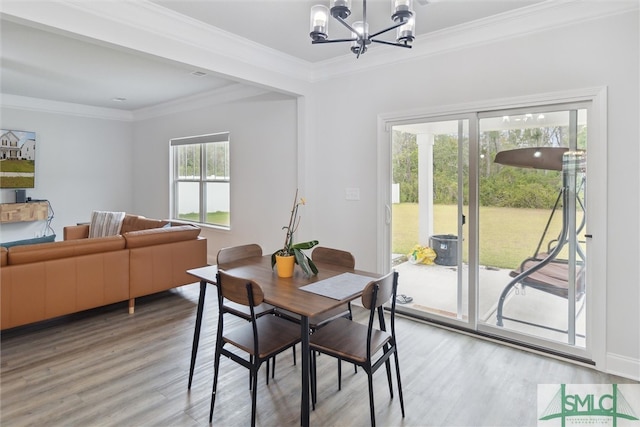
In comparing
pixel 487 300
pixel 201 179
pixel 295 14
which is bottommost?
pixel 487 300

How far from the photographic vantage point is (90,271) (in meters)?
3.31

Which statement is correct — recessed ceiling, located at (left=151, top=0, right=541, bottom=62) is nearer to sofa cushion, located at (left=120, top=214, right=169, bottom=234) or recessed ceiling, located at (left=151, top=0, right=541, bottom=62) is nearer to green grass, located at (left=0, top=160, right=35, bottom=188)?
sofa cushion, located at (left=120, top=214, right=169, bottom=234)

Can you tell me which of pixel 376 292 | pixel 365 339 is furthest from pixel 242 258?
pixel 376 292

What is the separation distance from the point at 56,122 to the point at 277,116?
4449 mm

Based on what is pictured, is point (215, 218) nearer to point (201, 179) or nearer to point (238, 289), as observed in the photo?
point (201, 179)

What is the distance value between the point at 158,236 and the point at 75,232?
222 centimetres

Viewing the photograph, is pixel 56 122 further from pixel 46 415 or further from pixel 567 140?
pixel 567 140

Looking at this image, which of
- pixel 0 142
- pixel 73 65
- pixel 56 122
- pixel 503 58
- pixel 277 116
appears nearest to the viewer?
pixel 503 58

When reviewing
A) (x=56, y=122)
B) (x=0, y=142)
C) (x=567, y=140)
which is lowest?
(x=567, y=140)

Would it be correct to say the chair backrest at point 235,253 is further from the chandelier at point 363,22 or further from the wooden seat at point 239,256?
the chandelier at point 363,22

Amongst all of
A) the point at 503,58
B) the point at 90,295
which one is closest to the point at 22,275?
the point at 90,295

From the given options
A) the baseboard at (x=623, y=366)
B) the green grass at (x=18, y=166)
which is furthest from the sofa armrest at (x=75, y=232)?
the baseboard at (x=623, y=366)

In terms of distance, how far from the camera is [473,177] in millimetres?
3150

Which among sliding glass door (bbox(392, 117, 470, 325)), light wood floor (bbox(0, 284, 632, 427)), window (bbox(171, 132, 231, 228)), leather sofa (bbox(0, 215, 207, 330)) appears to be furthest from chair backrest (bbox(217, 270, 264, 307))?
window (bbox(171, 132, 231, 228))
